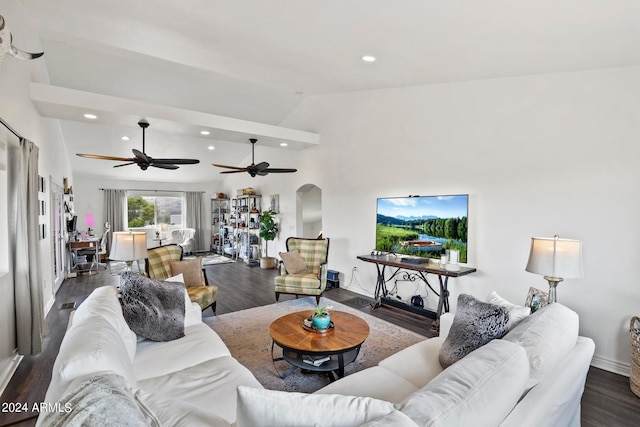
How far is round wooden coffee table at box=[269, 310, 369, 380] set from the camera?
2.43 meters

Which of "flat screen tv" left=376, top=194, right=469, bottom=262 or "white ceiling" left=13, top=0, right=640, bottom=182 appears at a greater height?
"white ceiling" left=13, top=0, right=640, bottom=182

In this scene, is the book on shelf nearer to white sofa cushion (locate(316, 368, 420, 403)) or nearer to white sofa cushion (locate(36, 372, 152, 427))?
white sofa cushion (locate(316, 368, 420, 403))

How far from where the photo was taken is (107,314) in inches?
78.6

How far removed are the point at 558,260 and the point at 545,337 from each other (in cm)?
115

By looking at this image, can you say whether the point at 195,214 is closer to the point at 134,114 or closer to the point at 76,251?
the point at 76,251

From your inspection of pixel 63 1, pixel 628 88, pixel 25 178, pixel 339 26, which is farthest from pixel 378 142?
pixel 25 178

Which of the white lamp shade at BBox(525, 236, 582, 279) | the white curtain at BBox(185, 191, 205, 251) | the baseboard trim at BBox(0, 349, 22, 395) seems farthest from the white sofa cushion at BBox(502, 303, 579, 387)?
the white curtain at BBox(185, 191, 205, 251)

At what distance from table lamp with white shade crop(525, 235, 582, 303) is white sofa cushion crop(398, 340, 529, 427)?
140 centimetres

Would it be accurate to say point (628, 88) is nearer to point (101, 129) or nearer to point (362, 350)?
point (362, 350)

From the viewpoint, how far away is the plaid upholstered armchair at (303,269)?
476cm

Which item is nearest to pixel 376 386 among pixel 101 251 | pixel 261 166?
pixel 261 166

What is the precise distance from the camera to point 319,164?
630 centimetres

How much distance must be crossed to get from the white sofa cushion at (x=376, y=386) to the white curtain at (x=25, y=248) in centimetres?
310

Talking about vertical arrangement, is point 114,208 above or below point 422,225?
above
